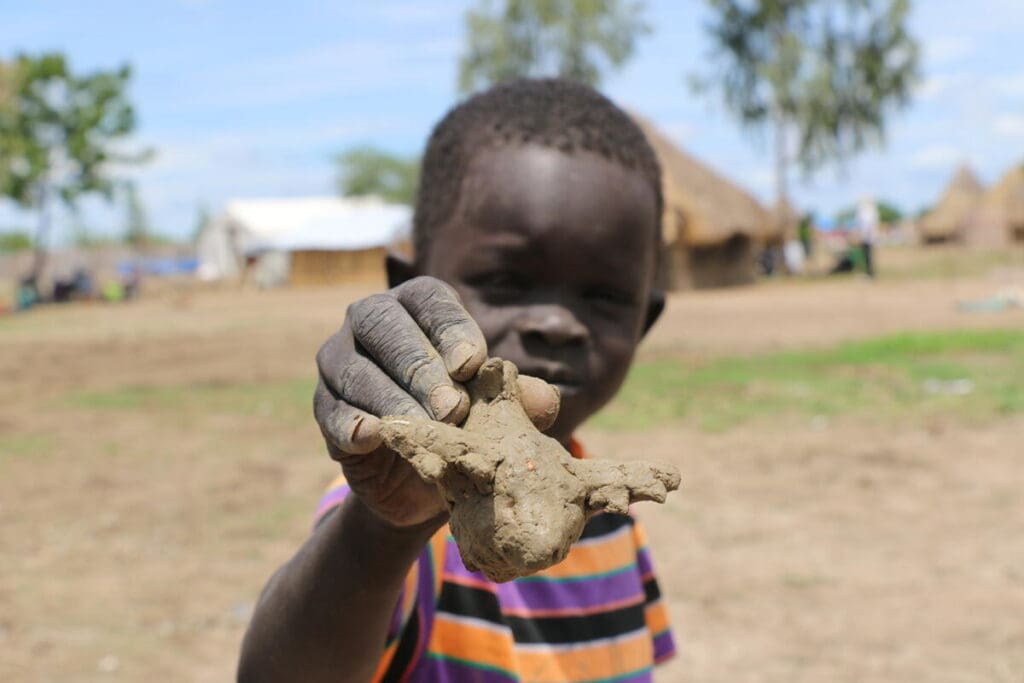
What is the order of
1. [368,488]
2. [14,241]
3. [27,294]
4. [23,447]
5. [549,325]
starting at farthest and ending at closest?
[14,241]
[27,294]
[23,447]
[549,325]
[368,488]

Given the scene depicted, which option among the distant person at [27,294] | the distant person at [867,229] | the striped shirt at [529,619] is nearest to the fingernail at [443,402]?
the striped shirt at [529,619]

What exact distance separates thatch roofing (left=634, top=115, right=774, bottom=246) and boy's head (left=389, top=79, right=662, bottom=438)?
20422 millimetres

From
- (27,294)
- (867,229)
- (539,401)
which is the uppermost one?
(539,401)

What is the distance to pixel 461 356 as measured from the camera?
1.08 meters

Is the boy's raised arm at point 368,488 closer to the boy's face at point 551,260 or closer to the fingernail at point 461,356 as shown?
the fingernail at point 461,356

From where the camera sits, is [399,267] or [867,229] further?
[867,229]

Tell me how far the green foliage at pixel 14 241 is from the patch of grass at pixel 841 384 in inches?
3203

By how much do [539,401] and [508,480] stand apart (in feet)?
0.44

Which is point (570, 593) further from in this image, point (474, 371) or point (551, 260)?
point (474, 371)

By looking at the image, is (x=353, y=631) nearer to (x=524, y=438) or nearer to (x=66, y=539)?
(x=524, y=438)

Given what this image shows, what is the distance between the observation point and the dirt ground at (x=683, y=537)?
376 cm

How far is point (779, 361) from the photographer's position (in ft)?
34.7

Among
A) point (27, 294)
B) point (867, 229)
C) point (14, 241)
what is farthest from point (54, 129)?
point (14, 241)

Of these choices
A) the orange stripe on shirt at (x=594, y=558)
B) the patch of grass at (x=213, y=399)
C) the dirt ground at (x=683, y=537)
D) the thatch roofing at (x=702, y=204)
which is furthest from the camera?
the thatch roofing at (x=702, y=204)
